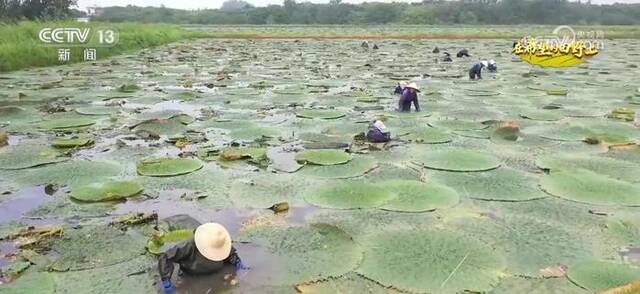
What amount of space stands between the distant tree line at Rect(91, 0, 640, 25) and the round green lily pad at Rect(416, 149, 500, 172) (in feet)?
178

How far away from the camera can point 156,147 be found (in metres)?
6.36

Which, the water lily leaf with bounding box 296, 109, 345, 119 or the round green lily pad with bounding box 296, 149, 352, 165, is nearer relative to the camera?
the round green lily pad with bounding box 296, 149, 352, 165

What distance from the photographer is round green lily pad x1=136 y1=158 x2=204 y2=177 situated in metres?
5.27

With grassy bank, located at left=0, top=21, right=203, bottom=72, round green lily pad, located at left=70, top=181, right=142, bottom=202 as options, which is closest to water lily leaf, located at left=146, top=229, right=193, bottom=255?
round green lily pad, located at left=70, top=181, right=142, bottom=202

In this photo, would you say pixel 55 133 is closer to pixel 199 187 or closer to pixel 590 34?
pixel 199 187

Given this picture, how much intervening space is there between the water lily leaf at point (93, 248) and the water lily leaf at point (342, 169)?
2033mm

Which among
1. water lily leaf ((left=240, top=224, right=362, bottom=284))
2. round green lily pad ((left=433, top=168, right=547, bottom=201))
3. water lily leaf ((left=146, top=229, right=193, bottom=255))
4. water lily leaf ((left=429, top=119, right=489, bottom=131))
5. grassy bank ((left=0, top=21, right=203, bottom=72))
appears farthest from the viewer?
grassy bank ((left=0, top=21, right=203, bottom=72))

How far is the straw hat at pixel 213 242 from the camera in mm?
3150

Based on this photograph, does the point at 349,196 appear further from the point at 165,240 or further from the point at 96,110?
the point at 96,110

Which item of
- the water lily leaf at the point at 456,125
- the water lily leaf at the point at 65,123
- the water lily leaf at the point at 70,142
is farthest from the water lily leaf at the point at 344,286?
the water lily leaf at the point at 65,123

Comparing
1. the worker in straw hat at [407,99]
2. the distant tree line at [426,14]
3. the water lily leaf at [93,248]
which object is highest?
the distant tree line at [426,14]

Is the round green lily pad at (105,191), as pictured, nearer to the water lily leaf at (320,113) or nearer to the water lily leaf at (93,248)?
the water lily leaf at (93,248)

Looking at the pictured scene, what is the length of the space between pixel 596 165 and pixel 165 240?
432cm

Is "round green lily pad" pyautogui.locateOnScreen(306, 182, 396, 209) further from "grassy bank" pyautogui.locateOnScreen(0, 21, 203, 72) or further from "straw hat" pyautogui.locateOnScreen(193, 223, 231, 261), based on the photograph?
"grassy bank" pyautogui.locateOnScreen(0, 21, 203, 72)
